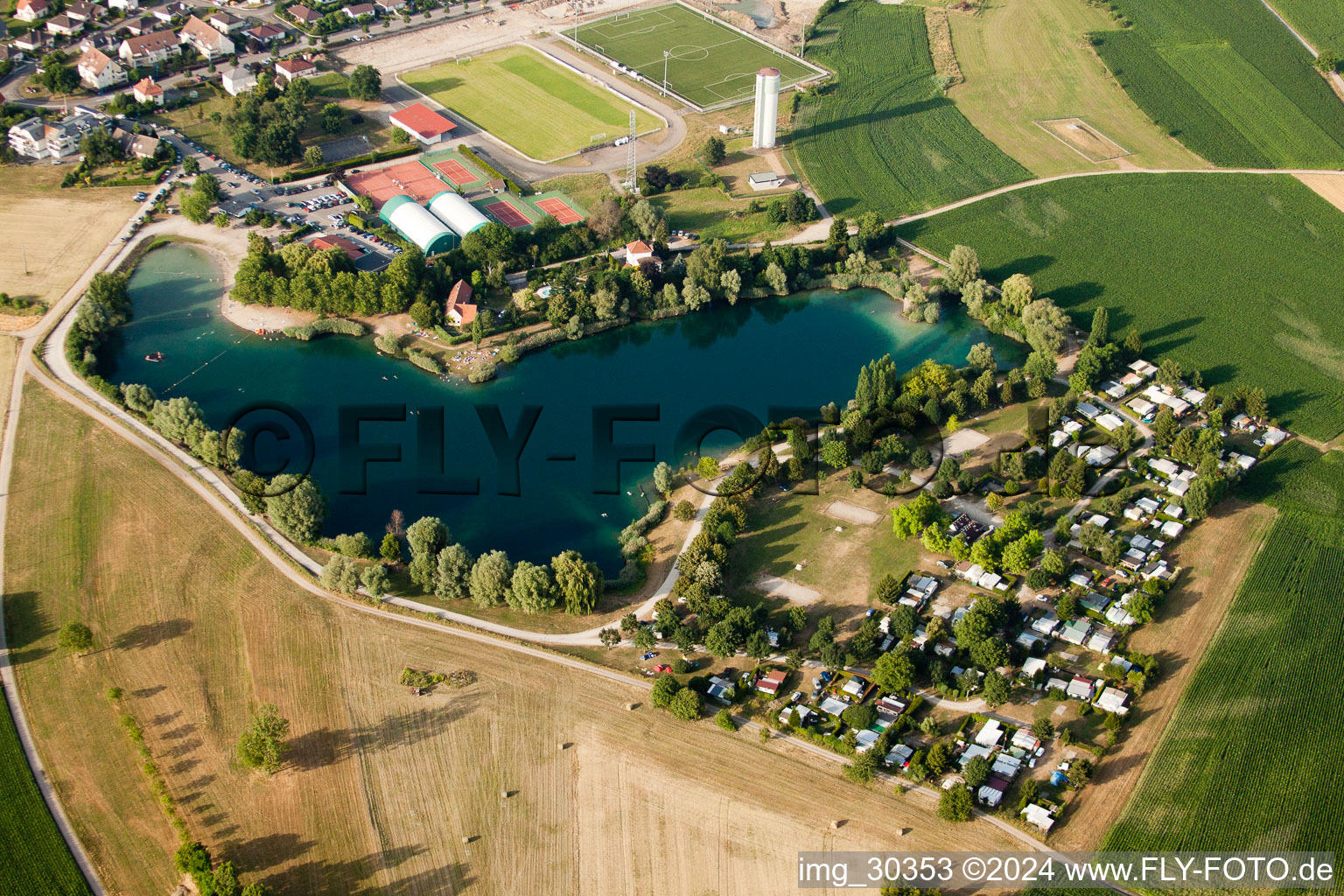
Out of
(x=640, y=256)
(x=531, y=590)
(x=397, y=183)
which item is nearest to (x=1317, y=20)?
(x=640, y=256)

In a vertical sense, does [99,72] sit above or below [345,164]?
above

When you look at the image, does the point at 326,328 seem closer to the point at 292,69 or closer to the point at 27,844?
the point at 27,844

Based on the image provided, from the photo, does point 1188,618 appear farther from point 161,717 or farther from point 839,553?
point 161,717

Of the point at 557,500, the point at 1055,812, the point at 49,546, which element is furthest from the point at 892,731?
the point at 49,546

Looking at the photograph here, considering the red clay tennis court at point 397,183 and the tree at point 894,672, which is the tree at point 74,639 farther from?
the red clay tennis court at point 397,183

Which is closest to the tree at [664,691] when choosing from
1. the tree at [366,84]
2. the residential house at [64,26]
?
the tree at [366,84]

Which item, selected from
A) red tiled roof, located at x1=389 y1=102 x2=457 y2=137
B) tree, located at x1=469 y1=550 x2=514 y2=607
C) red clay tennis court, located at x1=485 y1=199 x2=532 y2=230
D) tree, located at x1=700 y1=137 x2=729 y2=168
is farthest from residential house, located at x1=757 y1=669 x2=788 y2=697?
red tiled roof, located at x1=389 y1=102 x2=457 y2=137
